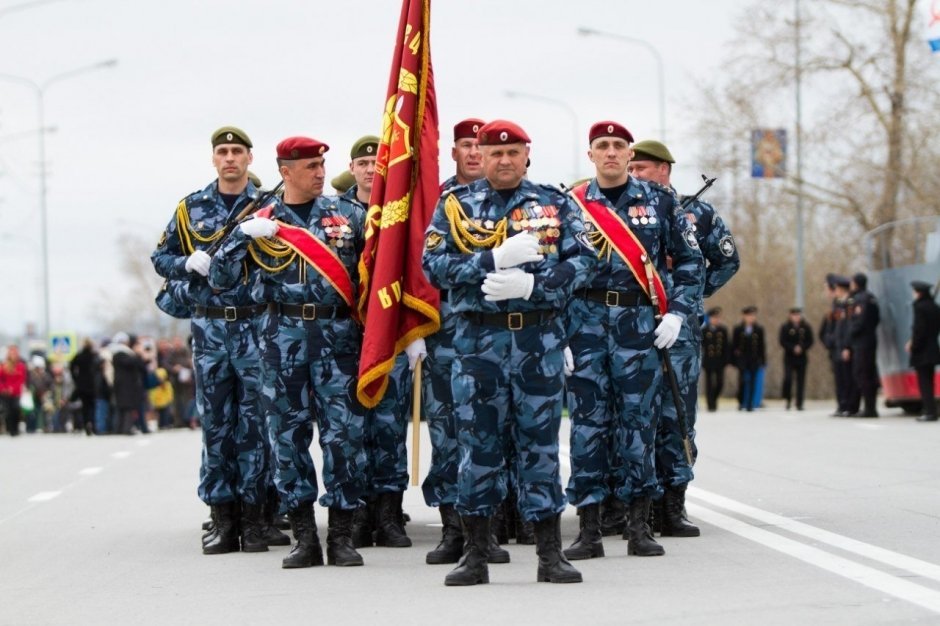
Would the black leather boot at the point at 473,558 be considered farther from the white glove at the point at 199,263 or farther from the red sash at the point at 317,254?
the white glove at the point at 199,263

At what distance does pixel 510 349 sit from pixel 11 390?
2861 centimetres

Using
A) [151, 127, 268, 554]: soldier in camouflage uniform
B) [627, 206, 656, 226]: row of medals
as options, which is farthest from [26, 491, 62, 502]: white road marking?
[627, 206, 656, 226]: row of medals

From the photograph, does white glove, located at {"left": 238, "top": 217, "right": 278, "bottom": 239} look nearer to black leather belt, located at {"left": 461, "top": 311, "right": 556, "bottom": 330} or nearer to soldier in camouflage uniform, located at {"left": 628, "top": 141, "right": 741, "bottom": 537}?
black leather belt, located at {"left": 461, "top": 311, "right": 556, "bottom": 330}

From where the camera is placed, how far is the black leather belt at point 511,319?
313 inches

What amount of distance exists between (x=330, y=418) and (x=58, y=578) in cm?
162

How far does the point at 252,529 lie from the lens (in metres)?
10.0

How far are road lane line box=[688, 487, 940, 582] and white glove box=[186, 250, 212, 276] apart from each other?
3549 millimetres

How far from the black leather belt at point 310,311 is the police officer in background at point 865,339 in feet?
53.6

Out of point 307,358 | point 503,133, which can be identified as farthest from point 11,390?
point 503,133

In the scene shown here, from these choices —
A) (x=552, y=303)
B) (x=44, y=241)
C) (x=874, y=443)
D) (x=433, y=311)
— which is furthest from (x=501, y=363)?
(x=44, y=241)

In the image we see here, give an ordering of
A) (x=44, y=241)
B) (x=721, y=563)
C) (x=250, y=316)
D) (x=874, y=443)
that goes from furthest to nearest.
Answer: (x=44, y=241) → (x=874, y=443) → (x=250, y=316) → (x=721, y=563)

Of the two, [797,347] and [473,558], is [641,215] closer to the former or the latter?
[473,558]

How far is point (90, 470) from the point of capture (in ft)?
62.5

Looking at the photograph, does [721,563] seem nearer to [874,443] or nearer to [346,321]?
[346,321]
